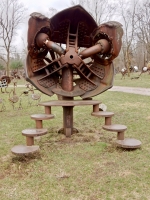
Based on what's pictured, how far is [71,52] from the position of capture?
4535 mm

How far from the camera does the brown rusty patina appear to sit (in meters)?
4.36

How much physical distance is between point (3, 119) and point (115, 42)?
13.8ft

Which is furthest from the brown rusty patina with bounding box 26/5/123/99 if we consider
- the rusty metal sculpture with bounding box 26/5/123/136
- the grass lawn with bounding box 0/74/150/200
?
the grass lawn with bounding box 0/74/150/200

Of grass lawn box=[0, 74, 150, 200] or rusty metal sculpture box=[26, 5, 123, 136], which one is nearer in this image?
grass lawn box=[0, 74, 150, 200]

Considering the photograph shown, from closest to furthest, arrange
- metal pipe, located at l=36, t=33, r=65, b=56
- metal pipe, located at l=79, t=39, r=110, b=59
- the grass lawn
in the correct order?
the grass lawn
metal pipe, located at l=36, t=33, r=65, b=56
metal pipe, located at l=79, t=39, r=110, b=59

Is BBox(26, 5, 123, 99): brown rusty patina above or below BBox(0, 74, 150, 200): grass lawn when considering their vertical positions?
above

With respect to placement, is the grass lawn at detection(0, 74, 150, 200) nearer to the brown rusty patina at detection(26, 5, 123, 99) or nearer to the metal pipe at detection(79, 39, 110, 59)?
the brown rusty patina at detection(26, 5, 123, 99)

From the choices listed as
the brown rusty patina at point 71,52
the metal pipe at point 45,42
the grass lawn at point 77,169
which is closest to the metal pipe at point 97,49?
the brown rusty patina at point 71,52

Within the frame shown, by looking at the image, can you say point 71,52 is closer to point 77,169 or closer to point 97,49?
point 97,49

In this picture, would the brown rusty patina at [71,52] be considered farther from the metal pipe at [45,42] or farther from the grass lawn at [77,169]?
the grass lawn at [77,169]

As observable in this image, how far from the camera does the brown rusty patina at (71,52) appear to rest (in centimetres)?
436

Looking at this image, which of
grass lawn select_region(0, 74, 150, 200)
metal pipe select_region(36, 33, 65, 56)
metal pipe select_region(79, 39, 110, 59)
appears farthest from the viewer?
metal pipe select_region(79, 39, 110, 59)

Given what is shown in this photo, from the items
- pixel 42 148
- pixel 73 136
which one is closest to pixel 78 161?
pixel 42 148

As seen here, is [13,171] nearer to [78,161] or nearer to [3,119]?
[78,161]
